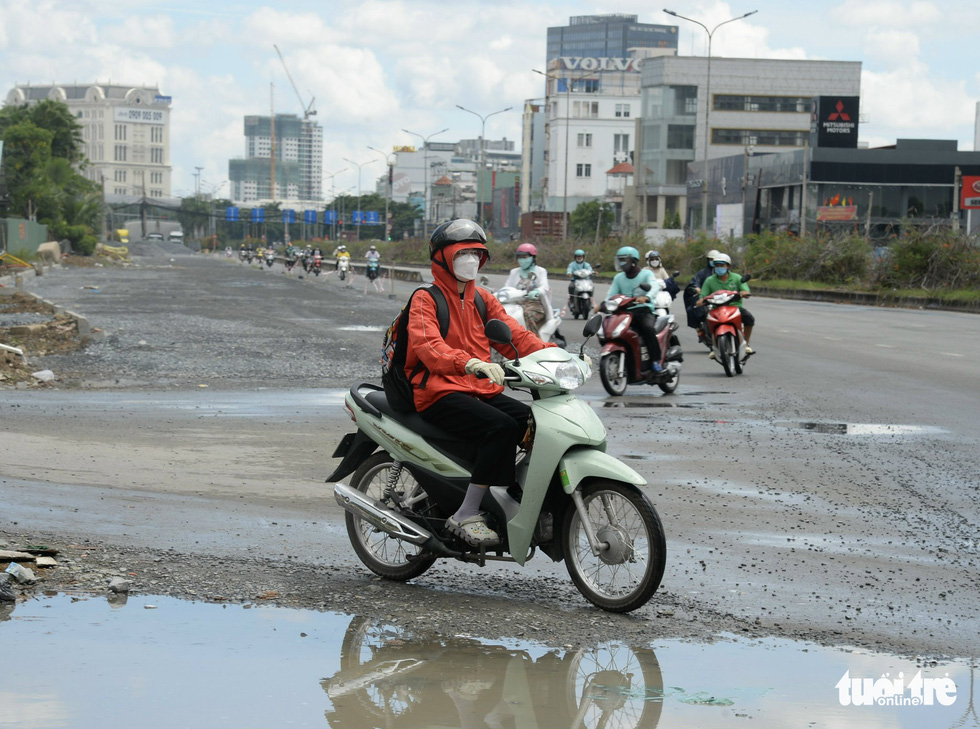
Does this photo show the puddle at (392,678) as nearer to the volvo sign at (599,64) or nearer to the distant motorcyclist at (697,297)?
the distant motorcyclist at (697,297)

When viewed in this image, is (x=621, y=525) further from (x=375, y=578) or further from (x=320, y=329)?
(x=320, y=329)

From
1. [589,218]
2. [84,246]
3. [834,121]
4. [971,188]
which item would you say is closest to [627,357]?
[971,188]

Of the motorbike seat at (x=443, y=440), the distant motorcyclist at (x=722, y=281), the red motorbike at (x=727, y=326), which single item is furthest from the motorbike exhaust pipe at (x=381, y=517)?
the distant motorcyclist at (x=722, y=281)

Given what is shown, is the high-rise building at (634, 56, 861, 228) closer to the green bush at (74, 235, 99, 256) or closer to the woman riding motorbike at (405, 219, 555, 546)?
the green bush at (74, 235, 99, 256)

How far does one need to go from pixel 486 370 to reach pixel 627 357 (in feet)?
31.9

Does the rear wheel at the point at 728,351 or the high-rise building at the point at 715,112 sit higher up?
the high-rise building at the point at 715,112

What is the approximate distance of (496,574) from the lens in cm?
616

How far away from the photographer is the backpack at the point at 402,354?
570 centimetres

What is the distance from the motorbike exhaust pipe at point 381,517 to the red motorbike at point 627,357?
28.8ft

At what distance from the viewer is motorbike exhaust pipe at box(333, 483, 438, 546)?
5.81 metres

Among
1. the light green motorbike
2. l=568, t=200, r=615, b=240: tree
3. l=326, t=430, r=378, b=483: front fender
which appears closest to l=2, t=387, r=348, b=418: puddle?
l=326, t=430, r=378, b=483: front fender

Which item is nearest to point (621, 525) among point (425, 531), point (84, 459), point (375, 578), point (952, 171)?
point (425, 531)

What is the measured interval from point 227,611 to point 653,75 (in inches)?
4338

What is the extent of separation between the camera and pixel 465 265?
5695 millimetres
